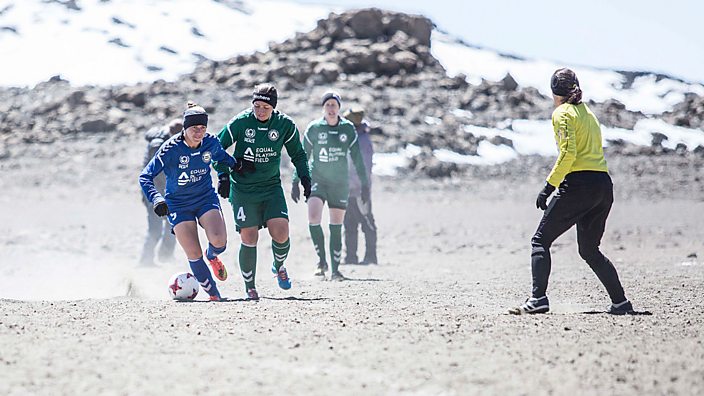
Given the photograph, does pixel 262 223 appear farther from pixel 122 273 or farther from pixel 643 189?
pixel 643 189

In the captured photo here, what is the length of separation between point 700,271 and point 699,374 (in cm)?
736

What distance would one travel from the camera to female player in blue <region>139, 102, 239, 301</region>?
320 inches

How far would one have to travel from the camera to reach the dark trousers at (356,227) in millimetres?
14055

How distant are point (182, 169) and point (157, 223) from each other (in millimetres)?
6143

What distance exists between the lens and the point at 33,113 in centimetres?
4081

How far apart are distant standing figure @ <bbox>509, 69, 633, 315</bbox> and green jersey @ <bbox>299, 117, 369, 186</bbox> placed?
4229mm

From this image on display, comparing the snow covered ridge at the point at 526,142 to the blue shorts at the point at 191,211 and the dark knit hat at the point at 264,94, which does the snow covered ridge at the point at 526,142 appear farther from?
the blue shorts at the point at 191,211

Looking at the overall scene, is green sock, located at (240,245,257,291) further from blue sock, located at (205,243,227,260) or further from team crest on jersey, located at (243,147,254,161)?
team crest on jersey, located at (243,147,254,161)

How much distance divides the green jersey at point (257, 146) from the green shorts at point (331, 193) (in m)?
2.44

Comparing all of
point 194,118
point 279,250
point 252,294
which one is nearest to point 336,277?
point 279,250

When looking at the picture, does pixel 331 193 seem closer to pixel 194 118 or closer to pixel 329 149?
pixel 329 149

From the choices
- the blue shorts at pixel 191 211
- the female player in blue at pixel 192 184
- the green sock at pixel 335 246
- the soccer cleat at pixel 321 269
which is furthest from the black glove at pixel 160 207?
the soccer cleat at pixel 321 269

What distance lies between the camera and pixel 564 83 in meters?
7.23

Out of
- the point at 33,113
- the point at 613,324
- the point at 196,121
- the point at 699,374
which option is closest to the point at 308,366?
the point at 699,374
